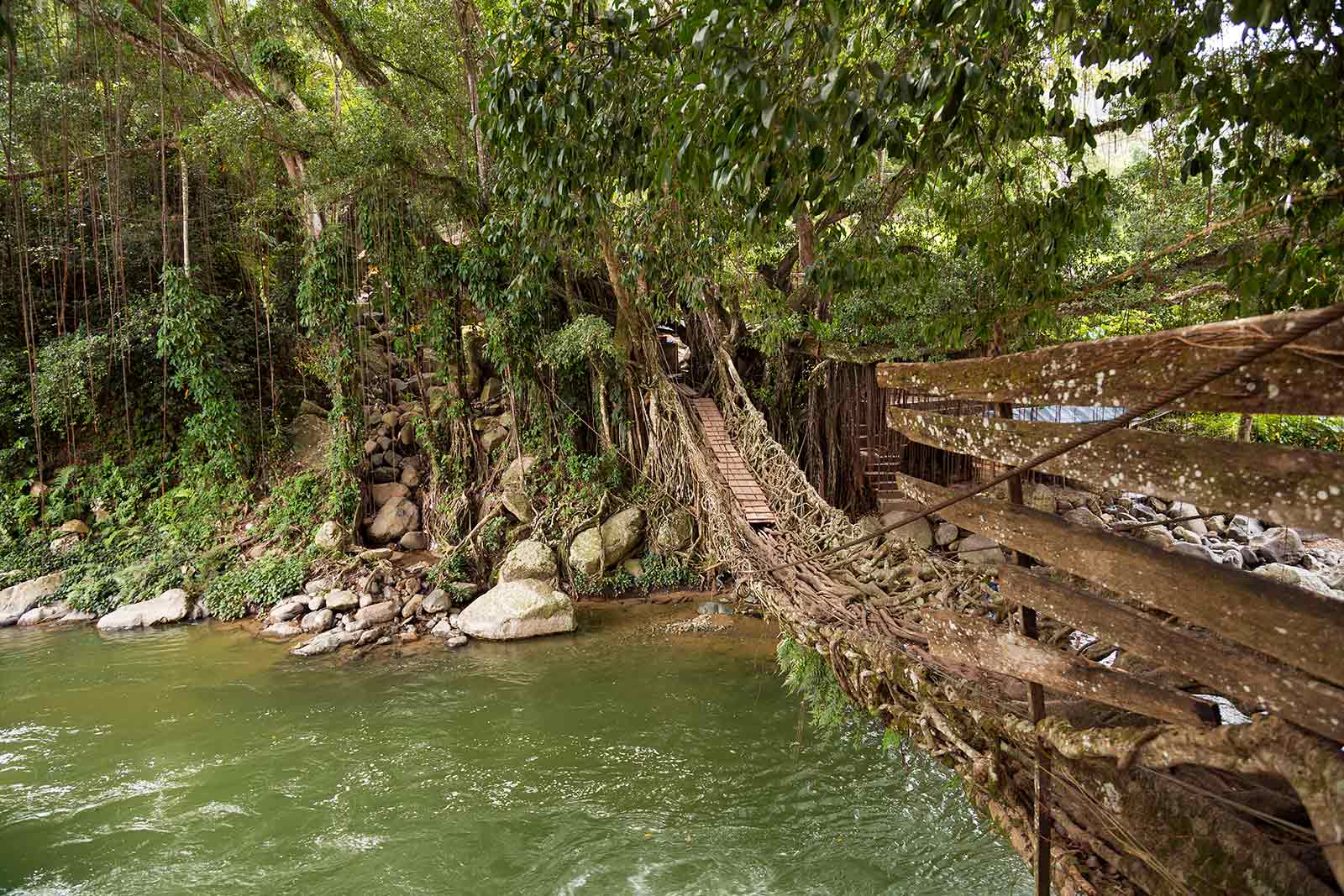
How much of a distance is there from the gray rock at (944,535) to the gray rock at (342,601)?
18.4 ft

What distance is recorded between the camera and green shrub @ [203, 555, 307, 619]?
20.7 ft

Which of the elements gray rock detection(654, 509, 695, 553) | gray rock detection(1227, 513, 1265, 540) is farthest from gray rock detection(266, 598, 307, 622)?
gray rock detection(1227, 513, 1265, 540)

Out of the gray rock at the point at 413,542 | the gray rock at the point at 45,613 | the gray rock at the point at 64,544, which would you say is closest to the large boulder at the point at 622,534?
the gray rock at the point at 413,542

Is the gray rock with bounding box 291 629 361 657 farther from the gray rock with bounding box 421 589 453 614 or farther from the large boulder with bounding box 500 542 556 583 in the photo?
the large boulder with bounding box 500 542 556 583

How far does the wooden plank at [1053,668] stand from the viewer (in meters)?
1.33

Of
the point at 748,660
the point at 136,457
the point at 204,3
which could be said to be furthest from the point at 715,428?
the point at 204,3

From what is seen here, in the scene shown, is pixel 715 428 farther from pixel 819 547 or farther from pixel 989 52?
pixel 989 52

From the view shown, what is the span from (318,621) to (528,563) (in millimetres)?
→ 1753

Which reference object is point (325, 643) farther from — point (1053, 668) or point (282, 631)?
point (1053, 668)

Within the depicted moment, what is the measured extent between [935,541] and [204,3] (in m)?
9.36

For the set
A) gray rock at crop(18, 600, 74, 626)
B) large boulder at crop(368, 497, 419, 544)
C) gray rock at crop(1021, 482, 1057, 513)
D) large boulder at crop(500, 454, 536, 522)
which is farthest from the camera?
gray rock at crop(1021, 482, 1057, 513)

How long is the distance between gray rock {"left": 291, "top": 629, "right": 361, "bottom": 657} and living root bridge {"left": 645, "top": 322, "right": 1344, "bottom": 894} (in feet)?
12.3

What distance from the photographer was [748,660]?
518 cm

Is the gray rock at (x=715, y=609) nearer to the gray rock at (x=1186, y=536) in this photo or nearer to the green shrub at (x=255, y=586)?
the green shrub at (x=255, y=586)
